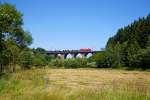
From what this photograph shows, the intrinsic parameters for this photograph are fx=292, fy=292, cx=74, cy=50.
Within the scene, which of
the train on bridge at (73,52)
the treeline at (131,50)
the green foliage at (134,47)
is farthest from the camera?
the train on bridge at (73,52)

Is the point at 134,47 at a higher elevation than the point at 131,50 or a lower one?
higher


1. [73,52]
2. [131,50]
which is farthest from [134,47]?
[73,52]

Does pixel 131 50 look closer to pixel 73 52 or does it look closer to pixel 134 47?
pixel 134 47

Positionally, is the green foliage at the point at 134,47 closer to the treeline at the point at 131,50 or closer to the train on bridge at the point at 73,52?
the treeline at the point at 131,50

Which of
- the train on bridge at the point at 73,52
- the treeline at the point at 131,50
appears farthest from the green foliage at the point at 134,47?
the train on bridge at the point at 73,52

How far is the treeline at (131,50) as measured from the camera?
75.4 meters

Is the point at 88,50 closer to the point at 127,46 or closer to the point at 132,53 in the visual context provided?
the point at 127,46

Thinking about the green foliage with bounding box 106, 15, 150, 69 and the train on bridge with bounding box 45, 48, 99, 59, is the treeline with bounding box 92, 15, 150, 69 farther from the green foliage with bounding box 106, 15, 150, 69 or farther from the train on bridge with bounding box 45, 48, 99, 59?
the train on bridge with bounding box 45, 48, 99, 59

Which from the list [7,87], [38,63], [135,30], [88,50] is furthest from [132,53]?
[7,87]

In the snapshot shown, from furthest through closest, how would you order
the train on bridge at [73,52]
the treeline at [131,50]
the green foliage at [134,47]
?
the train on bridge at [73,52] < the treeline at [131,50] < the green foliage at [134,47]

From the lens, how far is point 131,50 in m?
82.1

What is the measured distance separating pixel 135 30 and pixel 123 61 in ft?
43.6

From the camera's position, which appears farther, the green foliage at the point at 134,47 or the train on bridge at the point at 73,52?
the train on bridge at the point at 73,52

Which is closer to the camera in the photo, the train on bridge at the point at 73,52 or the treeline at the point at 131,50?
the treeline at the point at 131,50
